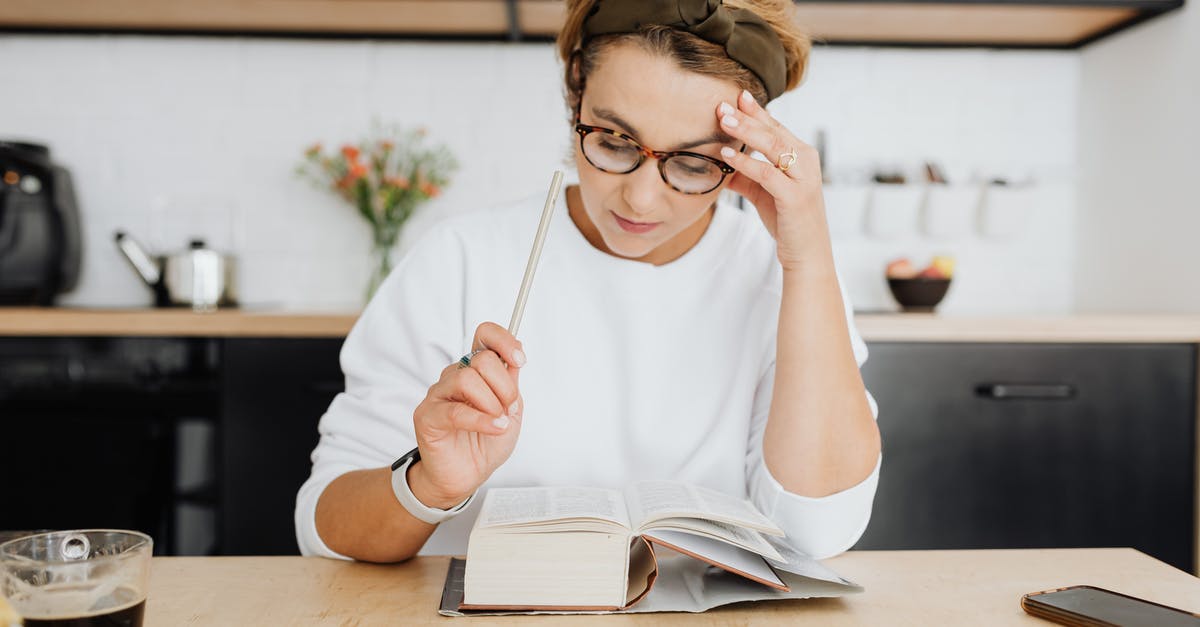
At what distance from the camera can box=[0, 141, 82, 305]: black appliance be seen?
2371 millimetres

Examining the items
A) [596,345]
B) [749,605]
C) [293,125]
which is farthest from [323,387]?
[749,605]

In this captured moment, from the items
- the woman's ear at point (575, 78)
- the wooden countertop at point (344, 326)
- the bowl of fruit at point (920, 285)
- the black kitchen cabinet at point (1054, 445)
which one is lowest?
the black kitchen cabinet at point (1054, 445)

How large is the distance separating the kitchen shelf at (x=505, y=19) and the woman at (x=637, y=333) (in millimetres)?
1216

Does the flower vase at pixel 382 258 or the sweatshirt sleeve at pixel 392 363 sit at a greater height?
the flower vase at pixel 382 258

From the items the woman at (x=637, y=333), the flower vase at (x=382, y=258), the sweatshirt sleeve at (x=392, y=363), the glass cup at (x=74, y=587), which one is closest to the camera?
the glass cup at (x=74, y=587)

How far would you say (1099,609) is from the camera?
778 millimetres

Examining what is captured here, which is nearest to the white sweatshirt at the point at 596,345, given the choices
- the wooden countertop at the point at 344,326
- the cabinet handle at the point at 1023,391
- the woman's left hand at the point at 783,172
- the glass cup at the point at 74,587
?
the woman's left hand at the point at 783,172

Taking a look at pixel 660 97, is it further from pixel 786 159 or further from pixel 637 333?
pixel 637 333

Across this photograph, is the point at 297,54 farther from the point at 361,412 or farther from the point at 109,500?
the point at 361,412

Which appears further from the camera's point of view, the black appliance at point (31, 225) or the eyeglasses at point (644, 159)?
the black appliance at point (31, 225)

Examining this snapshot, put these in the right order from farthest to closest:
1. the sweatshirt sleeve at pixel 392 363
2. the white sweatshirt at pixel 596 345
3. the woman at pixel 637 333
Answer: the white sweatshirt at pixel 596 345, the sweatshirt sleeve at pixel 392 363, the woman at pixel 637 333

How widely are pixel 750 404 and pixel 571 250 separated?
346 millimetres

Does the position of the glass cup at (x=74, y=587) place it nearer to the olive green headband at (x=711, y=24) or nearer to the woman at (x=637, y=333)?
the woman at (x=637, y=333)

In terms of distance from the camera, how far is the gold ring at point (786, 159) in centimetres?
110
